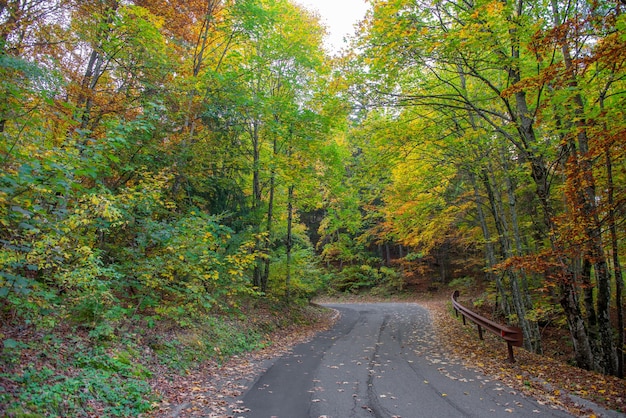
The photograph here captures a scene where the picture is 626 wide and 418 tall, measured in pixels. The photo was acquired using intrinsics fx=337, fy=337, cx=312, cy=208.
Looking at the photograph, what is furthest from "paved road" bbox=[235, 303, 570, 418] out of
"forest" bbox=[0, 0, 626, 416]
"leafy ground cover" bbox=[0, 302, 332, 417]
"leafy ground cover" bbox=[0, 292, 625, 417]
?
"forest" bbox=[0, 0, 626, 416]

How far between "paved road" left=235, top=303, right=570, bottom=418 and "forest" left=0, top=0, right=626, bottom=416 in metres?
2.11

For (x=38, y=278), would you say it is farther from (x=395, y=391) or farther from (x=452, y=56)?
(x=452, y=56)

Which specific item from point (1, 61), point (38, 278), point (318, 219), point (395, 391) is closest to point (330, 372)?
point (395, 391)

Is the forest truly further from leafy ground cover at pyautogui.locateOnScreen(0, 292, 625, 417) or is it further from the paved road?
the paved road

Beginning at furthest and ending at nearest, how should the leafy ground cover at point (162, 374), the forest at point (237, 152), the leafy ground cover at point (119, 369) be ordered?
1. the forest at point (237, 152)
2. the leafy ground cover at point (162, 374)
3. the leafy ground cover at point (119, 369)

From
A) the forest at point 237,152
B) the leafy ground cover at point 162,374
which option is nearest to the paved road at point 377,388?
the leafy ground cover at point 162,374

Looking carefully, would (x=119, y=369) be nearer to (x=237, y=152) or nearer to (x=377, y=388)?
(x=377, y=388)

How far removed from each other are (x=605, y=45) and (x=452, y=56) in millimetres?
2916

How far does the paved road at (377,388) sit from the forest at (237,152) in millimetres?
2109

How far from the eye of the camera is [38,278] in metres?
5.91

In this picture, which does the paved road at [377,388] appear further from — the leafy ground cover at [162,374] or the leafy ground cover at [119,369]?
the leafy ground cover at [119,369]

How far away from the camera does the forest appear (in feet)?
16.4

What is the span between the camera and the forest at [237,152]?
5.00m

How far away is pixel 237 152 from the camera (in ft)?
44.9
